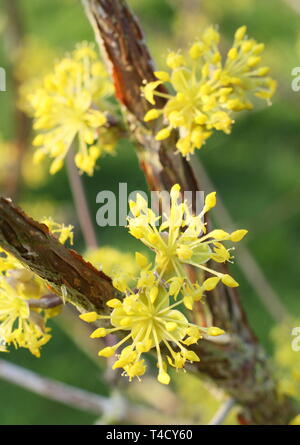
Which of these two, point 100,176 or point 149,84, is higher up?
point 149,84

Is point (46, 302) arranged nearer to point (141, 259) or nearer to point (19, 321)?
point (19, 321)

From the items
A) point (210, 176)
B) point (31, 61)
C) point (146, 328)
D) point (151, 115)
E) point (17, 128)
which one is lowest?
point (210, 176)

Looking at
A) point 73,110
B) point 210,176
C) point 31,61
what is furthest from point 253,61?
point 210,176

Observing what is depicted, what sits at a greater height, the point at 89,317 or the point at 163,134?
the point at 163,134

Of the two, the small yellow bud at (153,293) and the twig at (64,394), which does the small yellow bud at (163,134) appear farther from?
the twig at (64,394)

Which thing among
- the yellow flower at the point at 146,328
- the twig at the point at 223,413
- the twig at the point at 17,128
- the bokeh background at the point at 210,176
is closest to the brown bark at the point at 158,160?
the twig at the point at 223,413
